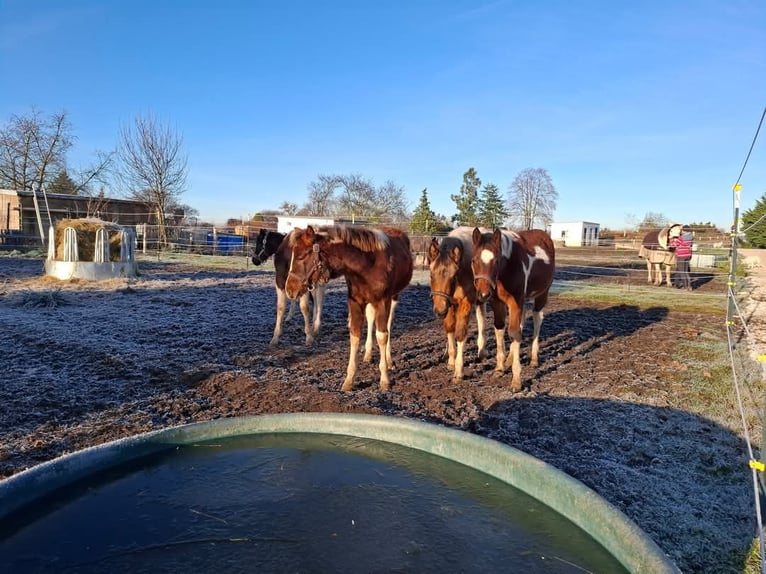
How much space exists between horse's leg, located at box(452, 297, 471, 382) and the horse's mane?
119cm

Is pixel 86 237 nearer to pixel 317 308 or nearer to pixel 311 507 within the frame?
pixel 317 308

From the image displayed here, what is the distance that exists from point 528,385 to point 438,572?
149 inches

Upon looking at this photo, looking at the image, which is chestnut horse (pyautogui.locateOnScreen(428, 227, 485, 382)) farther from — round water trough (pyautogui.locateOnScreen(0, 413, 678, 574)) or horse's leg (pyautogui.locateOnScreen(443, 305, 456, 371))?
round water trough (pyautogui.locateOnScreen(0, 413, 678, 574))

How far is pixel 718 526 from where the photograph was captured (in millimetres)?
2537

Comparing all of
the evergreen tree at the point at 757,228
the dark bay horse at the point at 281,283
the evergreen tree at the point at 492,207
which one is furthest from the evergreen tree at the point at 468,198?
the dark bay horse at the point at 281,283

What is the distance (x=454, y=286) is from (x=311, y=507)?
3349 mm

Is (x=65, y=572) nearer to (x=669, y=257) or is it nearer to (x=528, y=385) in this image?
(x=528, y=385)

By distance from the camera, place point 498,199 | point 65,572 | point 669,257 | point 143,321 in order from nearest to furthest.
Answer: point 65,572 → point 143,321 → point 669,257 → point 498,199

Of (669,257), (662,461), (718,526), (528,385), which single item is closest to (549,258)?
(528,385)

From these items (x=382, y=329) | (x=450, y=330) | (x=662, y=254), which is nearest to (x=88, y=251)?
(x=382, y=329)

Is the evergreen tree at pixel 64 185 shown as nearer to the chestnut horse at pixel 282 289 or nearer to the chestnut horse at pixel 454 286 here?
the chestnut horse at pixel 282 289

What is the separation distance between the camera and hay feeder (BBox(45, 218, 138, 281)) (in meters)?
12.4

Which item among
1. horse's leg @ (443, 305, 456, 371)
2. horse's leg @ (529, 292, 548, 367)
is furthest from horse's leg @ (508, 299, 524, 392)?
horse's leg @ (529, 292, 548, 367)

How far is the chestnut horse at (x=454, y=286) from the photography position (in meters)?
4.96
